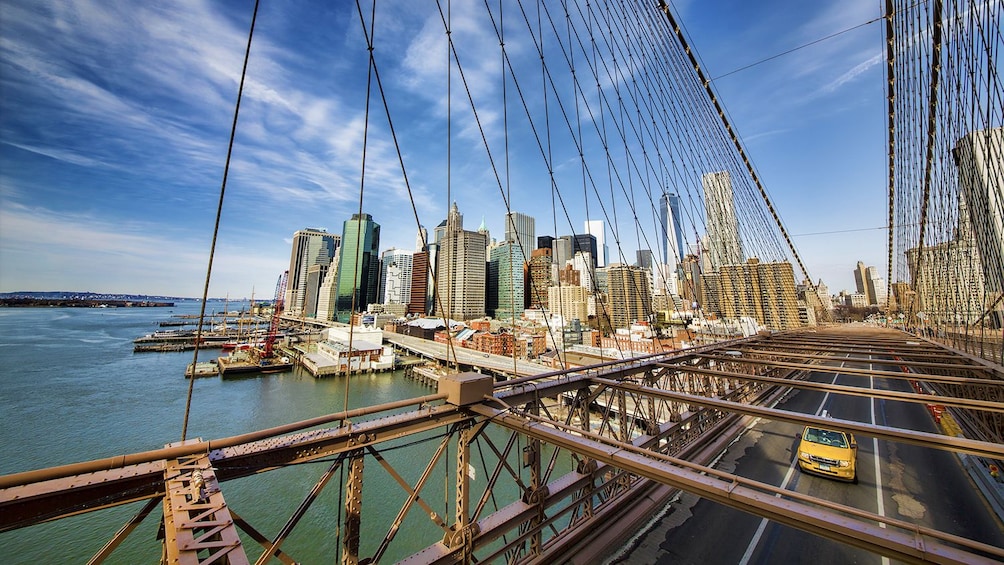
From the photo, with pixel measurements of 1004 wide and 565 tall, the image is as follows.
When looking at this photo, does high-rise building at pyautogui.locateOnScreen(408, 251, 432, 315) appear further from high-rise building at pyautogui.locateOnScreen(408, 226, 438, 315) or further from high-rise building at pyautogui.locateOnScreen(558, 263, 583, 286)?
high-rise building at pyautogui.locateOnScreen(558, 263, 583, 286)

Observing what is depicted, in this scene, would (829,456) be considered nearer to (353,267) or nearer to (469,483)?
(469,483)

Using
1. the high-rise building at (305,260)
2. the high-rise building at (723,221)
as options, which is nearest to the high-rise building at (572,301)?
the high-rise building at (723,221)

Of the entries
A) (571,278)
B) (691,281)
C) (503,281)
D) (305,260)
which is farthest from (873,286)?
(305,260)

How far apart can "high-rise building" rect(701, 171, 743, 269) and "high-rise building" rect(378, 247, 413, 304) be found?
152 metres

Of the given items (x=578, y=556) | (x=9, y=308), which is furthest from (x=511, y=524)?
(x=9, y=308)

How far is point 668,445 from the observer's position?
24.4 feet

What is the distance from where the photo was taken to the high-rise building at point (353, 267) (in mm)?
139750

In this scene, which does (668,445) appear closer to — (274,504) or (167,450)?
(167,450)

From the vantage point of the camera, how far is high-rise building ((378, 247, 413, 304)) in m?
173

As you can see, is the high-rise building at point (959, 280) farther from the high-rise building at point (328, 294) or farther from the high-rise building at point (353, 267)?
the high-rise building at point (328, 294)

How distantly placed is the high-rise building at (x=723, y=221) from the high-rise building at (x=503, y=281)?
89011 mm

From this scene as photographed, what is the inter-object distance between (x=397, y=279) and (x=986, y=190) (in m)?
180

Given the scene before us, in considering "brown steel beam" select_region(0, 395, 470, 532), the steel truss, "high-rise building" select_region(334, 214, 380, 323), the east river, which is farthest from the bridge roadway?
"high-rise building" select_region(334, 214, 380, 323)

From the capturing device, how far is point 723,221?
2534cm
